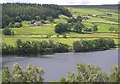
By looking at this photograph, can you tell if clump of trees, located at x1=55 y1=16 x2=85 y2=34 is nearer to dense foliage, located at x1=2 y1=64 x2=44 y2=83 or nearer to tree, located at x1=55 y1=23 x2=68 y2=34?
tree, located at x1=55 y1=23 x2=68 y2=34

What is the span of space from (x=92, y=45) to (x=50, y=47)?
5.97 metres

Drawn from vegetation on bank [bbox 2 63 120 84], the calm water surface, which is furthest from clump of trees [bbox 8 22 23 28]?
vegetation on bank [bbox 2 63 120 84]

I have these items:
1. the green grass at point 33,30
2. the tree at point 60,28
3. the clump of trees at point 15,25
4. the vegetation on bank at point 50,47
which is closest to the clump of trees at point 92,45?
the vegetation on bank at point 50,47

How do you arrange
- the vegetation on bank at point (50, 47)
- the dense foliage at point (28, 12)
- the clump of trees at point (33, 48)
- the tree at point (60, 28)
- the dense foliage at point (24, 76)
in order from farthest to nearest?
the dense foliage at point (28, 12) → the tree at point (60, 28) → the vegetation on bank at point (50, 47) → the clump of trees at point (33, 48) → the dense foliage at point (24, 76)

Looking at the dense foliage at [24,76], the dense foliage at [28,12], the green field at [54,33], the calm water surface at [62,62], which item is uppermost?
the dense foliage at [28,12]

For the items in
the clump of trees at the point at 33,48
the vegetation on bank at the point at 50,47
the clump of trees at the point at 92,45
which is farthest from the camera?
the clump of trees at the point at 92,45

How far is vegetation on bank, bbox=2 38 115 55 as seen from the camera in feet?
159

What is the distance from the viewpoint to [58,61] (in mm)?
41156

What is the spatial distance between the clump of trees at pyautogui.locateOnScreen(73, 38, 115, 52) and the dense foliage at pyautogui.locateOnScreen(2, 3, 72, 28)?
17.8 m

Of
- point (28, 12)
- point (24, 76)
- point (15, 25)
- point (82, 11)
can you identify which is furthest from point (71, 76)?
point (82, 11)

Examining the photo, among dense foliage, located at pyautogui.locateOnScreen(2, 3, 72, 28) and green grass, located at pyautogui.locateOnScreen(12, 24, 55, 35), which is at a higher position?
dense foliage, located at pyautogui.locateOnScreen(2, 3, 72, 28)

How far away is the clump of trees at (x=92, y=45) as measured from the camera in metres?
52.4

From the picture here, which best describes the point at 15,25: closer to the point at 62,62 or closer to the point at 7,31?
the point at 7,31

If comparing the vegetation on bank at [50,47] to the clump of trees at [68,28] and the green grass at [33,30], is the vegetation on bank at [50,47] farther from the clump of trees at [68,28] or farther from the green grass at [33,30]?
the clump of trees at [68,28]
